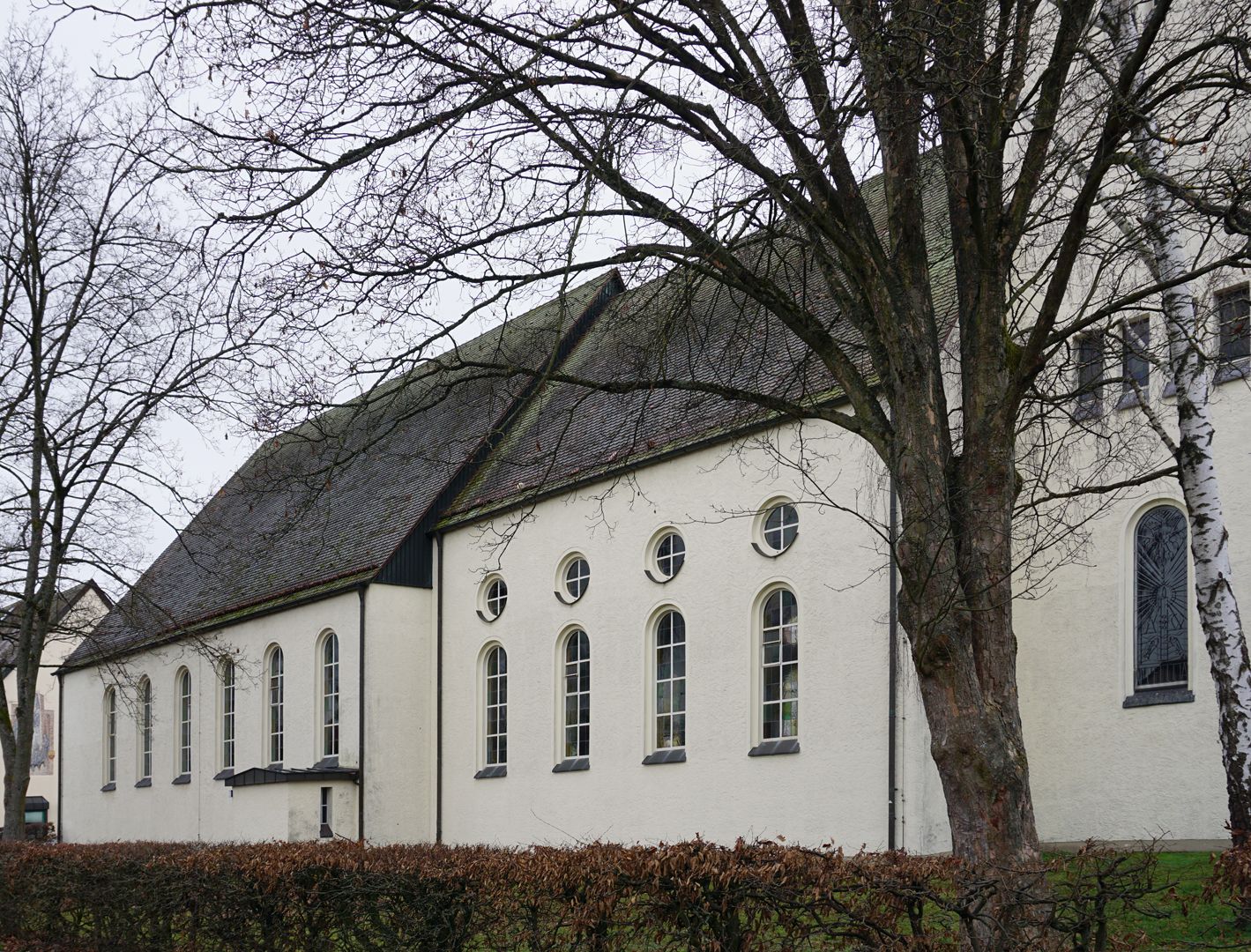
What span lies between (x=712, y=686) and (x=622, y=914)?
515 inches

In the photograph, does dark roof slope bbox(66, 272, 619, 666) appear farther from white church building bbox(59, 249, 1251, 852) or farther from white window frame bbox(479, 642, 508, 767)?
white window frame bbox(479, 642, 508, 767)

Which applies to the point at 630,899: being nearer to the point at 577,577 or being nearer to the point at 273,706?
the point at 577,577

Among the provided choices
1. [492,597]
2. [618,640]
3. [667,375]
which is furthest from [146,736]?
[667,375]

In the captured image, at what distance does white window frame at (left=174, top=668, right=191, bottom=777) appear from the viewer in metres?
33.8

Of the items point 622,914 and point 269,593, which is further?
point 269,593

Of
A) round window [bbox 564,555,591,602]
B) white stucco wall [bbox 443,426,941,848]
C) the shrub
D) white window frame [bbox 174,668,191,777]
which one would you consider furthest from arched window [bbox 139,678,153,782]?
the shrub

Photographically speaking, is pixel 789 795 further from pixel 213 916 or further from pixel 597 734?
pixel 213 916

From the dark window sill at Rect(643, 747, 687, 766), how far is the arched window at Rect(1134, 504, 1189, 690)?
709 cm

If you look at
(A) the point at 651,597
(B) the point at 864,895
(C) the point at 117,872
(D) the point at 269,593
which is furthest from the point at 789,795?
(D) the point at 269,593

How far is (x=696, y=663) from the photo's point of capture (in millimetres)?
20516

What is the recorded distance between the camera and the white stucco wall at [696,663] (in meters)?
17.9

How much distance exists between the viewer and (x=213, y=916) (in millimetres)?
10633

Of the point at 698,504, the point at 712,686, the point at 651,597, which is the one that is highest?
the point at 698,504

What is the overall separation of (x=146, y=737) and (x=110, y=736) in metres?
3.11
